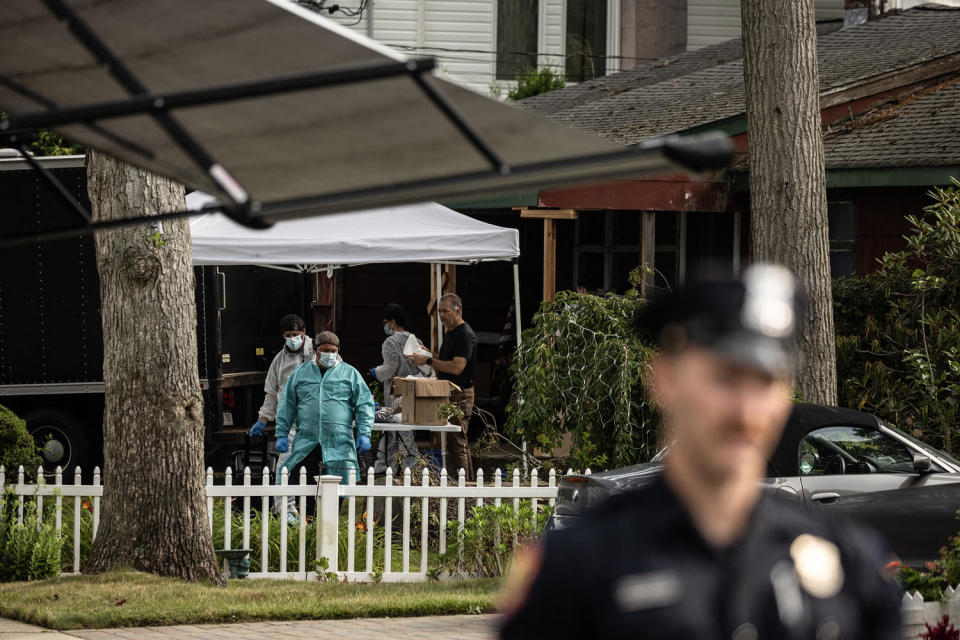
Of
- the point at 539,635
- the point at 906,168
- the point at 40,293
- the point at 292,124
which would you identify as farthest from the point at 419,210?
the point at 539,635

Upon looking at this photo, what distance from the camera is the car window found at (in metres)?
8.78

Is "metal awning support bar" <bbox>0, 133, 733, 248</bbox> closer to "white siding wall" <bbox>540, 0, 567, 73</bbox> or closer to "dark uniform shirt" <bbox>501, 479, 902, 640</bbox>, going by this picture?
"dark uniform shirt" <bbox>501, 479, 902, 640</bbox>

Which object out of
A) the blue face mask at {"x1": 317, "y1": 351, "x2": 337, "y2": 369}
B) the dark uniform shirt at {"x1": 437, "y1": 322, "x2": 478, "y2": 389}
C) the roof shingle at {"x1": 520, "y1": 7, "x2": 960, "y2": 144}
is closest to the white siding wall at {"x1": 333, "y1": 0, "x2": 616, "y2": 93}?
the roof shingle at {"x1": 520, "y1": 7, "x2": 960, "y2": 144}

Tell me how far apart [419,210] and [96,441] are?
4296 millimetres

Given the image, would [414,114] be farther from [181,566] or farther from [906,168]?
[906,168]

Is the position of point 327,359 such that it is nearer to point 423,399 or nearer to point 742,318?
point 423,399

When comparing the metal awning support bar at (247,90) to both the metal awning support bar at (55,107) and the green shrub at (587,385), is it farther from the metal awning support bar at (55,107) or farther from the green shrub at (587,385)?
the green shrub at (587,385)

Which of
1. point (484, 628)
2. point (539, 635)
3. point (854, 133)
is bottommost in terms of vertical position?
point (484, 628)

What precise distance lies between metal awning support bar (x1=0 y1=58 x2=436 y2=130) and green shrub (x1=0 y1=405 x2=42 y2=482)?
6.89m

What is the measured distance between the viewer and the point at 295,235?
13070 millimetres

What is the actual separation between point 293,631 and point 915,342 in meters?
6.46

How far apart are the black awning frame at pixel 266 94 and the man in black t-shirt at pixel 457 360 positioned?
873 cm

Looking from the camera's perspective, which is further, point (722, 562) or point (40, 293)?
point (40, 293)

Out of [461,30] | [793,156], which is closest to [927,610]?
[793,156]
